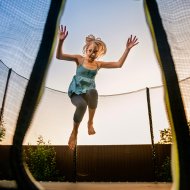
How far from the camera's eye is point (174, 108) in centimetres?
124

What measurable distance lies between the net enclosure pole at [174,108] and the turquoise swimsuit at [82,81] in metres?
0.87

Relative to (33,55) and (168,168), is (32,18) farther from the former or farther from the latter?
(168,168)

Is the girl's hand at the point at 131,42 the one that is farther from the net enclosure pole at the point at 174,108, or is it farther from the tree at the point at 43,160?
the tree at the point at 43,160

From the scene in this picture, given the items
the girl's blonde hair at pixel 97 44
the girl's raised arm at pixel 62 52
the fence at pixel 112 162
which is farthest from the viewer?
the fence at pixel 112 162

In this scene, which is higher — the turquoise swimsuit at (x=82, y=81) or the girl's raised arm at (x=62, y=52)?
the girl's raised arm at (x=62, y=52)

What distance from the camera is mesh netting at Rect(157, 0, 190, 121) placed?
1.53 m

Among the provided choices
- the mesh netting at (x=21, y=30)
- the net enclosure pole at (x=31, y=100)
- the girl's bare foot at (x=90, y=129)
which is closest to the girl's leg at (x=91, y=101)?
the girl's bare foot at (x=90, y=129)

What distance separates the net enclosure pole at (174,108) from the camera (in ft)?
3.73

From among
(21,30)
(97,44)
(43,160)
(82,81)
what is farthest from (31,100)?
(43,160)

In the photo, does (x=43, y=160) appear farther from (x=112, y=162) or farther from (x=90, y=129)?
(x=90, y=129)

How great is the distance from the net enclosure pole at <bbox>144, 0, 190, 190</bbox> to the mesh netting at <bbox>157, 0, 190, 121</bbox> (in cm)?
10

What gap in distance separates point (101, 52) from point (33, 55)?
41.5 inches

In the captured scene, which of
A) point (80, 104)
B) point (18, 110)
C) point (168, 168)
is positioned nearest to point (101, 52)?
point (80, 104)

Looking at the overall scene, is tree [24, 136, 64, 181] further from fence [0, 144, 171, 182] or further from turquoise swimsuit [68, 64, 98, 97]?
turquoise swimsuit [68, 64, 98, 97]
